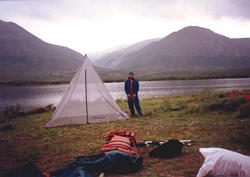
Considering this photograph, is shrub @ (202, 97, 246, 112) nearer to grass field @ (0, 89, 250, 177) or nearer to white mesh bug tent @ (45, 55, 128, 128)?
grass field @ (0, 89, 250, 177)

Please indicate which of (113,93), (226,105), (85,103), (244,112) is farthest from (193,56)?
(85,103)

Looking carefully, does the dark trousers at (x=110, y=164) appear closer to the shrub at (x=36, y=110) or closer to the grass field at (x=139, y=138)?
the grass field at (x=139, y=138)

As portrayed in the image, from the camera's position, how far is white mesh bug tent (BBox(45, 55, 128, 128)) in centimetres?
741

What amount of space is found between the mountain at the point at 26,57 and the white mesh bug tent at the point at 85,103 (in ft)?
374

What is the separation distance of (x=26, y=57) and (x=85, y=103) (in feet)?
538

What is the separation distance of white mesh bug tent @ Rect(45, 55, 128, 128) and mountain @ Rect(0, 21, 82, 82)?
114 metres

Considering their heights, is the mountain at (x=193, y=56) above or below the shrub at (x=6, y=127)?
above

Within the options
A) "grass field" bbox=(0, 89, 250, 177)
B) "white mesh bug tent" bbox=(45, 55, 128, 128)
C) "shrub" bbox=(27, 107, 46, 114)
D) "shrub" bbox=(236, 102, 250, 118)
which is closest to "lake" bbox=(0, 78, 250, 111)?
"shrub" bbox=(27, 107, 46, 114)

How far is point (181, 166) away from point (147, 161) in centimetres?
64

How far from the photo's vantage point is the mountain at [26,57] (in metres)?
128

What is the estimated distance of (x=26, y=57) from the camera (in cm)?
15312

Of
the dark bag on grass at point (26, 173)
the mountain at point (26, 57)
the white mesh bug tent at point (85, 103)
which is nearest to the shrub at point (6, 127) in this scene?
the white mesh bug tent at point (85, 103)

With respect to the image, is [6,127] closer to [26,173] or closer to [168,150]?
[26,173]

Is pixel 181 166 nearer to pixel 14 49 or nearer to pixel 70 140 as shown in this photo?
pixel 70 140
